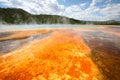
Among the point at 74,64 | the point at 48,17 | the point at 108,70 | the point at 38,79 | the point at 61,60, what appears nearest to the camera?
the point at 38,79

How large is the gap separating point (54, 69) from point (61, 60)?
1397mm

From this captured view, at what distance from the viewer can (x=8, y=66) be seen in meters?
6.55

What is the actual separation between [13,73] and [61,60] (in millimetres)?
3092

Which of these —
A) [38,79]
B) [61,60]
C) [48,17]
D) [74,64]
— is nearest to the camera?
[38,79]

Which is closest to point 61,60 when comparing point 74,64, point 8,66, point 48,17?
point 74,64

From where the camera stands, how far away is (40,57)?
8086mm

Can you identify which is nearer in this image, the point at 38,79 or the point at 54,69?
the point at 38,79

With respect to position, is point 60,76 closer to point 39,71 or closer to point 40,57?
point 39,71

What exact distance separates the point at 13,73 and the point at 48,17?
123 m

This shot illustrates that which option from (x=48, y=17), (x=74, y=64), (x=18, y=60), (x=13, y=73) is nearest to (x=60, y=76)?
(x=74, y=64)

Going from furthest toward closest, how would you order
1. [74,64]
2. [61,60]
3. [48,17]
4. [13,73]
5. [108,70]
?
[48,17] < [61,60] < [74,64] < [108,70] < [13,73]

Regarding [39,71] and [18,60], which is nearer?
[39,71]

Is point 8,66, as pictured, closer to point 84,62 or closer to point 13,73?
point 13,73

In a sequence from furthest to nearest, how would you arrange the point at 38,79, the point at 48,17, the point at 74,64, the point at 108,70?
the point at 48,17 → the point at 74,64 → the point at 108,70 → the point at 38,79
